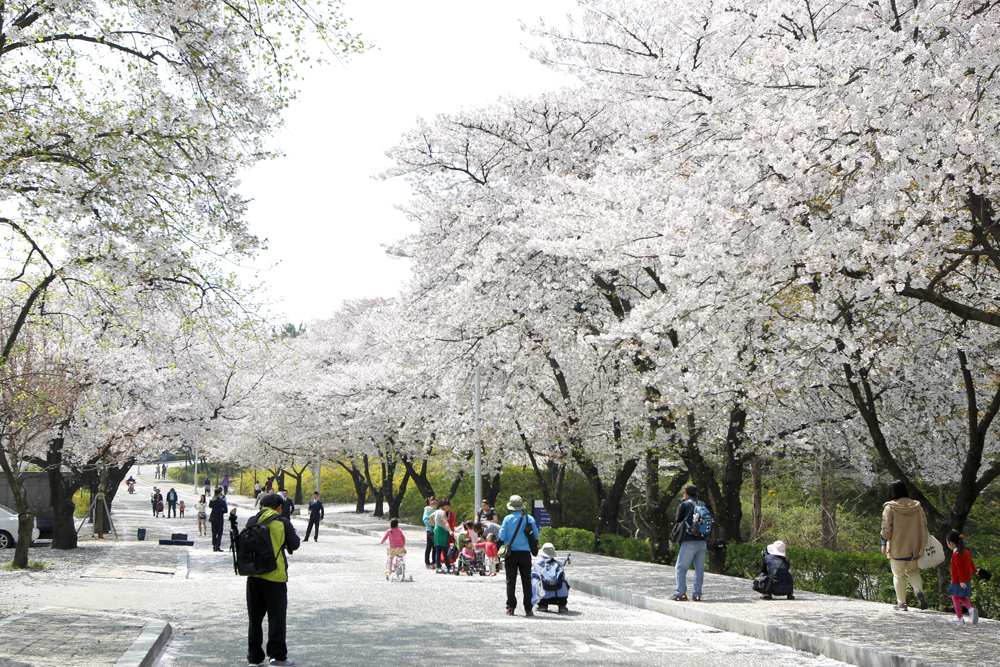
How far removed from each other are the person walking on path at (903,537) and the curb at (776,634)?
2.37m

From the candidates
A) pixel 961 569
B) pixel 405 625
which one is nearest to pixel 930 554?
pixel 961 569

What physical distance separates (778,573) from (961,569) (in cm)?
264

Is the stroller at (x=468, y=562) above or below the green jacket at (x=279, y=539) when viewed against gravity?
below

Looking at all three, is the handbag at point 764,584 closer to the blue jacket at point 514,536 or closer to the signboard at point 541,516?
the blue jacket at point 514,536

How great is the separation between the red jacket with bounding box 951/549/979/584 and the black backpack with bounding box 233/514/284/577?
7921 millimetres

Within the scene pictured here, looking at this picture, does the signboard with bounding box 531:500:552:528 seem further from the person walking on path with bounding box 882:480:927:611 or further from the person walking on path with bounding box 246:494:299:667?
the person walking on path with bounding box 246:494:299:667

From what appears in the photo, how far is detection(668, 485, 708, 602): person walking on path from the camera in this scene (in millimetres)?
12766

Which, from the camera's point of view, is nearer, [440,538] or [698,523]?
[698,523]

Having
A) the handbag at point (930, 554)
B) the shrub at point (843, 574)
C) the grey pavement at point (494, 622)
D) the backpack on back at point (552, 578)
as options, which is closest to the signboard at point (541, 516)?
the grey pavement at point (494, 622)

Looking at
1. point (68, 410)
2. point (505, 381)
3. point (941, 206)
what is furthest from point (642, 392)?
point (68, 410)

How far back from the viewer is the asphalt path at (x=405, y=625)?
340 inches

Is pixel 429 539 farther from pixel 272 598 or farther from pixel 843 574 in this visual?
pixel 272 598

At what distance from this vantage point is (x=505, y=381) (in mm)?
25875

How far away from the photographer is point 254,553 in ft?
26.5
